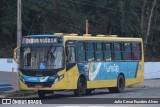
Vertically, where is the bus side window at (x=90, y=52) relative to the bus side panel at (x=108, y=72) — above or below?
above

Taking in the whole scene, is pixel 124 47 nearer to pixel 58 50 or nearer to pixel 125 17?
pixel 58 50

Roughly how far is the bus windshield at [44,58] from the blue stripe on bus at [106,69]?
1.75 metres

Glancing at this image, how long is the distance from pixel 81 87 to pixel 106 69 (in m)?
3.26

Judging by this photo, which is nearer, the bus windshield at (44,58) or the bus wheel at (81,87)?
the bus windshield at (44,58)

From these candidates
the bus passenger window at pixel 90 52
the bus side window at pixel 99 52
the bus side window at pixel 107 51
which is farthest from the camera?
the bus side window at pixel 107 51

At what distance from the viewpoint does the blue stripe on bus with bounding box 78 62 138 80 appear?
84.6 feet

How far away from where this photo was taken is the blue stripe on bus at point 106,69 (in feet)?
84.6

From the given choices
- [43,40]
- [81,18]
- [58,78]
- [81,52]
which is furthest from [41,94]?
[81,18]

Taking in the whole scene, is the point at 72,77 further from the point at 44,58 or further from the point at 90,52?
the point at 90,52

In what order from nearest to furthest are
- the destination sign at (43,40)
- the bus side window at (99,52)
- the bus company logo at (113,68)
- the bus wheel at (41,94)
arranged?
the destination sign at (43,40), the bus wheel at (41,94), the bus side window at (99,52), the bus company logo at (113,68)

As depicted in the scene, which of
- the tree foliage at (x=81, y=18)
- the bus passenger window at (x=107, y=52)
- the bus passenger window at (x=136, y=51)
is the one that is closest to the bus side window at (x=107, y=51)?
the bus passenger window at (x=107, y=52)

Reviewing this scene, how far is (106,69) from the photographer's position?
91.6ft

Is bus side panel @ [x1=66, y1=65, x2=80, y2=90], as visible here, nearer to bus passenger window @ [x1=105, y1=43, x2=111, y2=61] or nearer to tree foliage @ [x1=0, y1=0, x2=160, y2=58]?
bus passenger window @ [x1=105, y1=43, x2=111, y2=61]

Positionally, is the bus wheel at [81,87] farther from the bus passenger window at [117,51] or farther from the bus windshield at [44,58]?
the bus passenger window at [117,51]
